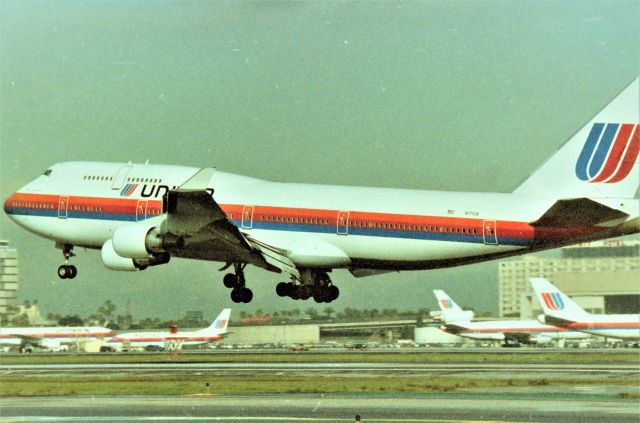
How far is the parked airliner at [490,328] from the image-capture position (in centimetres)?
9719

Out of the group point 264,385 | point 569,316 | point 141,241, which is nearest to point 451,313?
point 569,316

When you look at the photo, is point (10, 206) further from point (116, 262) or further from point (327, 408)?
point (327, 408)

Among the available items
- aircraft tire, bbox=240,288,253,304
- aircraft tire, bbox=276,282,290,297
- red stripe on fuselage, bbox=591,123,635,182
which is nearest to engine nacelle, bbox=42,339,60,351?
aircraft tire, bbox=240,288,253,304

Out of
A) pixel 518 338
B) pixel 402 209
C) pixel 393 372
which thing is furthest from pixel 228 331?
pixel 402 209

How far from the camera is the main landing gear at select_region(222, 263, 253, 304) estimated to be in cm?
5118

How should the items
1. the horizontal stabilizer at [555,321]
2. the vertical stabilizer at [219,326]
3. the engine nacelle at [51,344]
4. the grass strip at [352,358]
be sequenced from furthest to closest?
the vertical stabilizer at [219,326]
the engine nacelle at [51,344]
the horizontal stabilizer at [555,321]
the grass strip at [352,358]

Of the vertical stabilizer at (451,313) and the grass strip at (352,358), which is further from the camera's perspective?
the vertical stabilizer at (451,313)

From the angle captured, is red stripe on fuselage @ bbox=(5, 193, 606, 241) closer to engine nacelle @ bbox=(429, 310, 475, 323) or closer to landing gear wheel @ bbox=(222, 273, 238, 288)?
landing gear wheel @ bbox=(222, 273, 238, 288)

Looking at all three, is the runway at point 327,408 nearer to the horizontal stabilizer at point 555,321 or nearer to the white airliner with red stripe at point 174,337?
the horizontal stabilizer at point 555,321

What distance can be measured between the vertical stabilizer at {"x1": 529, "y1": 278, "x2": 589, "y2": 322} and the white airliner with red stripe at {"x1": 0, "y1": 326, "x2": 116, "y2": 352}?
41279 mm

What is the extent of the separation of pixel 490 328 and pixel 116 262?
63.0 metres

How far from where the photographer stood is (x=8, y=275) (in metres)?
65.1

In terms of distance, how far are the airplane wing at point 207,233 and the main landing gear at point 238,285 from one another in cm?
128

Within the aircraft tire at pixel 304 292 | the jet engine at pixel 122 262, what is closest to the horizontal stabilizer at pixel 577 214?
the aircraft tire at pixel 304 292
